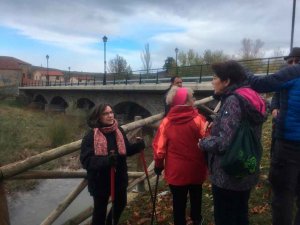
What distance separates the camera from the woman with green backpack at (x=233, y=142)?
339cm

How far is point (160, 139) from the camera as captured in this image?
427 cm

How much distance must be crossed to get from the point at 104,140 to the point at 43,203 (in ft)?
26.2

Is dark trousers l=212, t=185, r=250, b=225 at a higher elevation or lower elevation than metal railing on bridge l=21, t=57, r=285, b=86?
lower

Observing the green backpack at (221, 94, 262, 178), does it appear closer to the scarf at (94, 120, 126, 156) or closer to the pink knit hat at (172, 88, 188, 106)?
the pink knit hat at (172, 88, 188, 106)

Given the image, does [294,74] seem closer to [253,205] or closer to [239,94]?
[239,94]

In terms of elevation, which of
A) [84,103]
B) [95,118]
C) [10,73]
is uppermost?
[95,118]

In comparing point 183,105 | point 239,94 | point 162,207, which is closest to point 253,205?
point 162,207

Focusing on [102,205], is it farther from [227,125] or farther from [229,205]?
[227,125]

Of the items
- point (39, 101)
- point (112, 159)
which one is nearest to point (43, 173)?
point (112, 159)

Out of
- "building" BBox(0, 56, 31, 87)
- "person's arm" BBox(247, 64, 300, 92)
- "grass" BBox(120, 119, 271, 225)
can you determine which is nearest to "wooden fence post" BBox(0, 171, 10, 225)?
"grass" BBox(120, 119, 271, 225)

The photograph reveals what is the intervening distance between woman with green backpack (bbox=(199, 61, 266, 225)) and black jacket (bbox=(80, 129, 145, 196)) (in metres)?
1.18

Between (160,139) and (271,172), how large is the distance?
1.15m

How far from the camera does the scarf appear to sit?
4344 mm

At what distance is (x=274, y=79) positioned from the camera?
11.8ft
